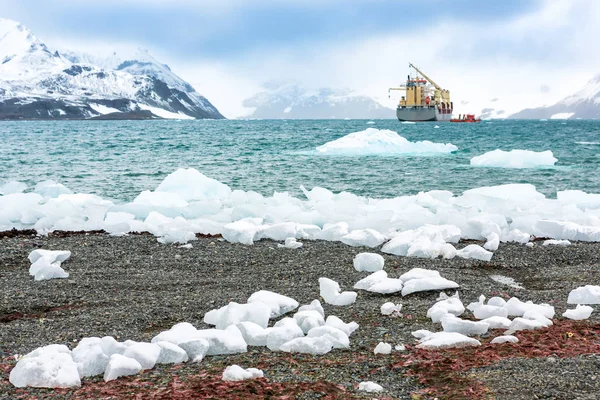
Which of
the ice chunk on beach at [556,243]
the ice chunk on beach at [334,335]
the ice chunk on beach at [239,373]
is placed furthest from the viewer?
the ice chunk on beach at [556,243]

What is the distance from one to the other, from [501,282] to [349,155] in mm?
24368

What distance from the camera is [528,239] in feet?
28.7

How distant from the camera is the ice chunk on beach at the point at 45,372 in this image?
3469 mm

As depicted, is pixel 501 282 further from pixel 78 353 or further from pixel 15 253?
pixel 15 253

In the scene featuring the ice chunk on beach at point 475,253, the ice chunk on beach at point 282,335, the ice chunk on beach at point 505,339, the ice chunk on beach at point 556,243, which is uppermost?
the ice chunk on beach at point 282,335

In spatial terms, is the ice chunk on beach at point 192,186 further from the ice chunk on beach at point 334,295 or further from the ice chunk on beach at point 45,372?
the ice chunk on beach at point 45,372

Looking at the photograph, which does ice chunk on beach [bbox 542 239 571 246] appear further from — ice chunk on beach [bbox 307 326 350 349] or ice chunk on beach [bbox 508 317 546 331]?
ice chunk on beach [bbox 307 326 350 349]

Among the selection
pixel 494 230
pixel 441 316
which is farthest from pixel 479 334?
pixel 494 230

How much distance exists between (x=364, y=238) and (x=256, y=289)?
2854mm

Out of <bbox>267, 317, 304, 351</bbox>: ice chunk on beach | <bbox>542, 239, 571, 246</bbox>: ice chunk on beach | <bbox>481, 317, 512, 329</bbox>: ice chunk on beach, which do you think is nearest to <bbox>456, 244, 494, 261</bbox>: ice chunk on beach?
<bbox>542, 239, 571, 246</bbox>: ice chunk on beach

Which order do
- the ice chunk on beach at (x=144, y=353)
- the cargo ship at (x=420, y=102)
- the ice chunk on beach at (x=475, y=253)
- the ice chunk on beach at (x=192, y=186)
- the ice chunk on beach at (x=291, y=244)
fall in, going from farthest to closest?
the cargo ship at (x=420, y=102) → the ice chunk on beach at (x=192, y=186) → the ice chunk on beach at (x=291, y=244) → the ice chunk on beach at (x=475, y=253) → the ice chunk on beach at (x=144, y=353)

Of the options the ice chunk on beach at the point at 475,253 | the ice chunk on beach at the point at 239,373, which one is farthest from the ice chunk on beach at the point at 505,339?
the ice chunk on beach at the point at 475,253

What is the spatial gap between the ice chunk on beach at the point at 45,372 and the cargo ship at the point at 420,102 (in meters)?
97.5

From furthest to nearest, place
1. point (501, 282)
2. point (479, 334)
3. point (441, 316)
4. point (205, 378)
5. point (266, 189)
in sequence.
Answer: point (266, 189) < point (501, 282) < point (441, 316) < point (479, 334) < point (205, 378)
